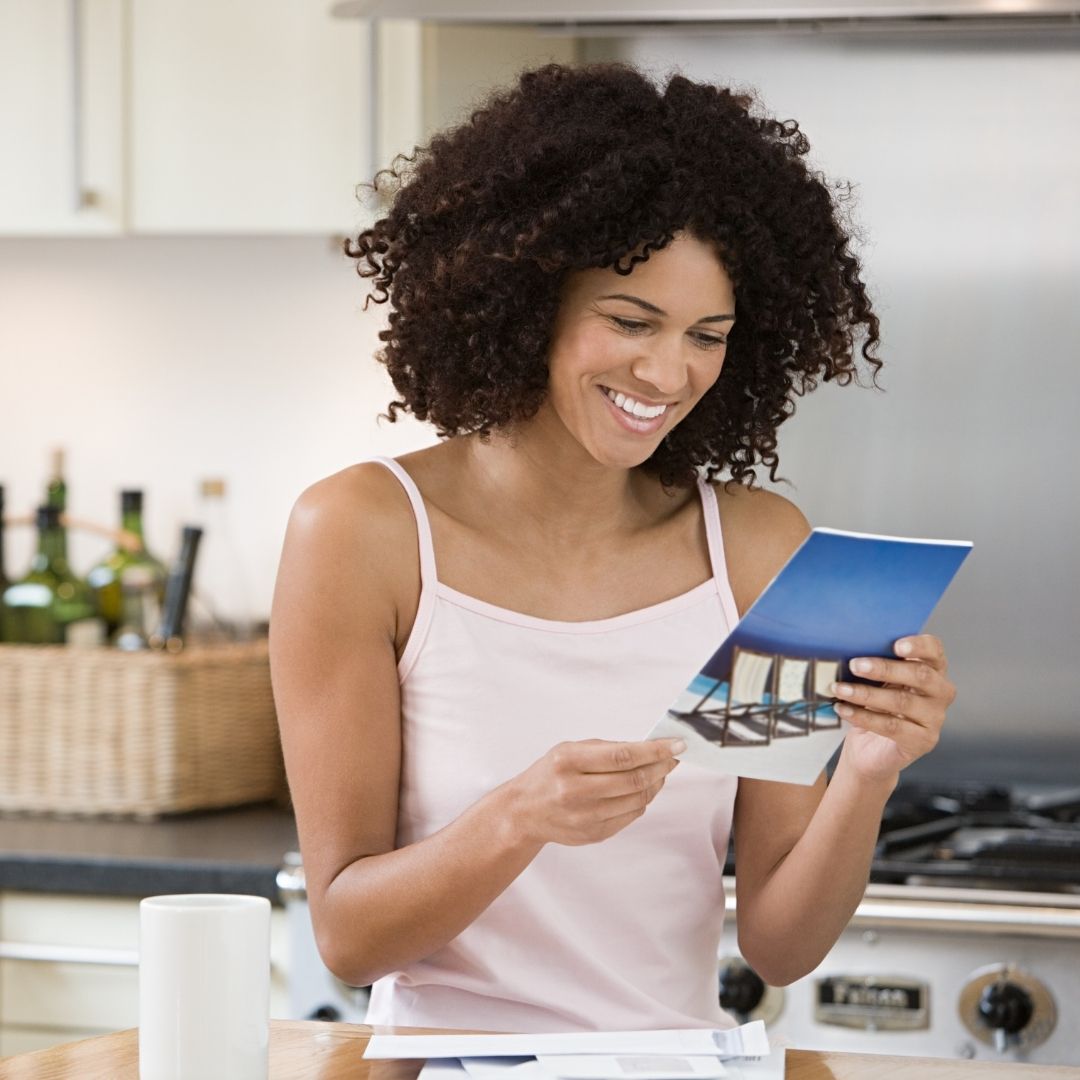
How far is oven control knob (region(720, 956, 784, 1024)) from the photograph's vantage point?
178cm

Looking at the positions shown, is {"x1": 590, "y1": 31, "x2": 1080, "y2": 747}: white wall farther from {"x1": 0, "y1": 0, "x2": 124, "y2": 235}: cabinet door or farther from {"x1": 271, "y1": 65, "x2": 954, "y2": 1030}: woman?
{"x1": 271, "y1": 65, "x2": 954, "y2": 1030}: woman

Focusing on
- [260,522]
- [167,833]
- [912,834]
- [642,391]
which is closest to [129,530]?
[260,522]

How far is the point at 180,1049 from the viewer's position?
0.88m

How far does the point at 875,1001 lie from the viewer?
1.77 m

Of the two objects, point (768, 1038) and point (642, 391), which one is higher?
point (642, 391)

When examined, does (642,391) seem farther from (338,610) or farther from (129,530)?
(129,530)

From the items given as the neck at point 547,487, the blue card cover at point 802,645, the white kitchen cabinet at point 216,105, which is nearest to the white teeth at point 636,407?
the neck at point 547,487

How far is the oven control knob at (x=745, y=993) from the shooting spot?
1.78 m

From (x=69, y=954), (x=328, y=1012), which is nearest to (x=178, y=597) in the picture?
(x=69, y=954)

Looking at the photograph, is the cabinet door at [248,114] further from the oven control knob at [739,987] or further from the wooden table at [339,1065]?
the wooden table at [339,1065]

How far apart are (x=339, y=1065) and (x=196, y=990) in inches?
5.1

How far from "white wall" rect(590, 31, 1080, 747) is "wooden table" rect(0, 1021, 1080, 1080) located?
4.42 feet

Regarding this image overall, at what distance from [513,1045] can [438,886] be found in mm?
199

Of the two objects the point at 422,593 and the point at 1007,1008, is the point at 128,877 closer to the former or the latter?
the point at 422,593
